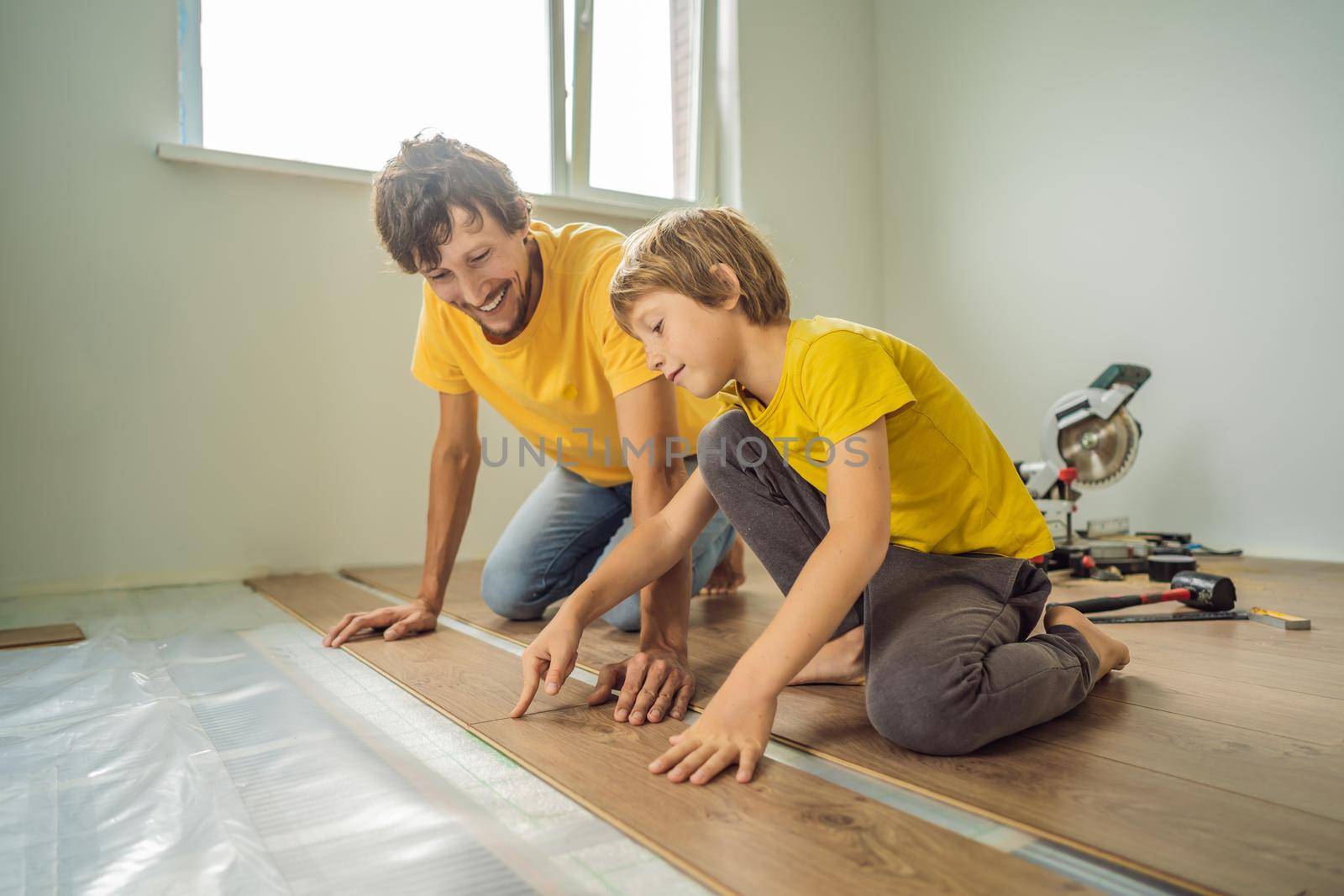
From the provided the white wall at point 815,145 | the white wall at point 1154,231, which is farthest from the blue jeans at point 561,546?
the white wall at point 815,145

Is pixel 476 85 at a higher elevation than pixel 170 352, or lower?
higher

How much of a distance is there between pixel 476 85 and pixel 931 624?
288 cm

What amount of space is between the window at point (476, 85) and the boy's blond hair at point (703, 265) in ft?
7.17

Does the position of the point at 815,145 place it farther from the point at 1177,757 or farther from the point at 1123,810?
the point at 1123,810

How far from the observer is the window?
2.95 m

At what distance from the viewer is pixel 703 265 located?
1.18 meters

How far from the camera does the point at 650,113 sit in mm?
3820

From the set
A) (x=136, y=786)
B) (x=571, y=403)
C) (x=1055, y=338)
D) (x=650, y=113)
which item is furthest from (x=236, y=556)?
(x=1055, y=338)

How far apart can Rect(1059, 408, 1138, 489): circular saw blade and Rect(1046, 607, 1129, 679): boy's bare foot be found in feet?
5.44

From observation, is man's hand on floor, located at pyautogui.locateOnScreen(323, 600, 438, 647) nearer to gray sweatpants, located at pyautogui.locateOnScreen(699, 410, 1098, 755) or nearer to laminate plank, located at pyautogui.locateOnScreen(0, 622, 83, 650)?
laminate plank, located at pyautogui.locateOnScreen(0, 622, 83, 650)

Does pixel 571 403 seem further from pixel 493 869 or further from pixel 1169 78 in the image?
pixel 1169 78

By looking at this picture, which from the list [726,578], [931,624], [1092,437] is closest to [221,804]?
[931,624]

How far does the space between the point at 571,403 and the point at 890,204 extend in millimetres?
2904

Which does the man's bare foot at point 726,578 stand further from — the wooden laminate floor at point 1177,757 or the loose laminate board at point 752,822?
the loose laminate board at point 752,822
